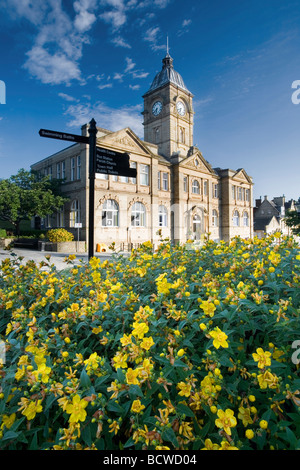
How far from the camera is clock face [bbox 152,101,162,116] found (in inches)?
1448

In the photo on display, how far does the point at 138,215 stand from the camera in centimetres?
2600

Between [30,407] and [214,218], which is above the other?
[214,218]

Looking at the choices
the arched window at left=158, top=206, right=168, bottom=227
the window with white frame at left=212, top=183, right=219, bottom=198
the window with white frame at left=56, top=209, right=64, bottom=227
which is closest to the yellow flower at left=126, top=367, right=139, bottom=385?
the window with white frame at left=56, top=209, right=64, bottom=227

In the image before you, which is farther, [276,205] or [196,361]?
[276,205]

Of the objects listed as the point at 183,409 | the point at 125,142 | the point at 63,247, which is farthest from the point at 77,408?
the point at 125,142

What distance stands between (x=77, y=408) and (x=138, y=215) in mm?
24942

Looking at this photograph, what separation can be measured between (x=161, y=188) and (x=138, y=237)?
740cm

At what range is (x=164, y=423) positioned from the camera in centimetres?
120

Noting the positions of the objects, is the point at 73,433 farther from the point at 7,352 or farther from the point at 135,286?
the point at 135,286

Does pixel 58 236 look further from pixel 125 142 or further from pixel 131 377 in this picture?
pixel 131 377

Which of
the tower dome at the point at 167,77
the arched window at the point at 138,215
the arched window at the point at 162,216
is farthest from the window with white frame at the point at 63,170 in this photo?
the tower dome at the point at 167,77

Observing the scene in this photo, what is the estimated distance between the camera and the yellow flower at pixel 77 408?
1.21 m

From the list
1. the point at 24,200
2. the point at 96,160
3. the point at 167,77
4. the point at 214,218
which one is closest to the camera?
the point at 96,160

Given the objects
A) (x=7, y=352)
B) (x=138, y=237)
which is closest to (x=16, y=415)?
(x=7, y=352)
